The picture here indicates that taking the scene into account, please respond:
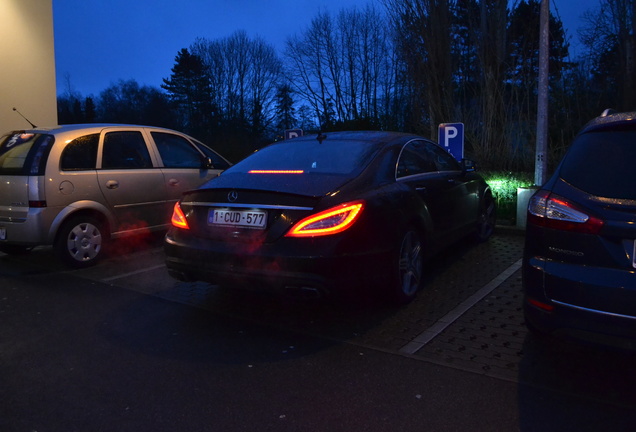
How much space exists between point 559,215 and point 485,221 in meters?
4.46

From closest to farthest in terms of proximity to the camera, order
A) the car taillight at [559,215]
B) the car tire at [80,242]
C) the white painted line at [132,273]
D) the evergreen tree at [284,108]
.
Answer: the car taillight at [559,215] < the white painted line at [132,273] < the car tire at [80,242] < the evergreen tree at [284,108]

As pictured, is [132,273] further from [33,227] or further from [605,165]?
[605,165]

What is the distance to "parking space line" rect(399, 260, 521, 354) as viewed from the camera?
383 centimetres

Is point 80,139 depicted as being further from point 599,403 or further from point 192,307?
point 599,403

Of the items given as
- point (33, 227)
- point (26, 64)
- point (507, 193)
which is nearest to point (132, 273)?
point (33, 227)

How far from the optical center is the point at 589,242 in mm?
2834

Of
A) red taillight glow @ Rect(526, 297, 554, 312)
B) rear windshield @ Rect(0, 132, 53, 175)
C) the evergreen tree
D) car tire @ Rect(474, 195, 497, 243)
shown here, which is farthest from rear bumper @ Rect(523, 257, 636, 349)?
the evergreen tree

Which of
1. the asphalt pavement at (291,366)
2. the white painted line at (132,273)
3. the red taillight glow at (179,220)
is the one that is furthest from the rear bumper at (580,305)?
the white painted line at (132,273)

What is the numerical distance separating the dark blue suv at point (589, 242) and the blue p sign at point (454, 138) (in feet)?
18.6

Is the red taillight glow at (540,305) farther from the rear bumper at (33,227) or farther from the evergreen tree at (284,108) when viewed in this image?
the evergreen tree at (284,108)

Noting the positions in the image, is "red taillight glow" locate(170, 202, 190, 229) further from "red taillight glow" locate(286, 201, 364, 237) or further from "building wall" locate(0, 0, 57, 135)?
"building wall" locate(0, 0, 57, 135)

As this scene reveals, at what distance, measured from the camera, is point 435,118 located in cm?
1329

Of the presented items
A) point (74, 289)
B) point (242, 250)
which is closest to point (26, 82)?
point (74, 289)

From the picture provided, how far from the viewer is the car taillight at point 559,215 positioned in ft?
9.31
